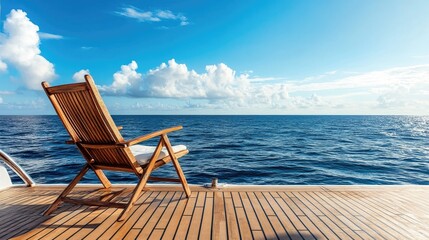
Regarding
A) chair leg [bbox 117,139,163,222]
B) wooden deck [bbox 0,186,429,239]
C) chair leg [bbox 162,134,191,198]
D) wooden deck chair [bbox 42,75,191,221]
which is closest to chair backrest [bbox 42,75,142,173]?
wooden deck chair [bbox 42,75,191,221]

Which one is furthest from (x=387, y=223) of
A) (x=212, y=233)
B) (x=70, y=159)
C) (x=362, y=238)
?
(x=70, y=159)

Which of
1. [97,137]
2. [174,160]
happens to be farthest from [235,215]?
[97,137]

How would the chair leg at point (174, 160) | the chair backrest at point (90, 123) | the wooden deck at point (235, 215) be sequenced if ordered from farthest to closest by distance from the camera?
the chair leg at point (174, 160) → the chair backrest at point (90, 123) → the wooden deck at point (235, 215)

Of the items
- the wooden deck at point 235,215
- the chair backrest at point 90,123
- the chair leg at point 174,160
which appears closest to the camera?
the wooden deck at point 235,215

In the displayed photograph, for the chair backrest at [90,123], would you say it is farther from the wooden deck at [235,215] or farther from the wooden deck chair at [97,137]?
the wooden deck at [235,215]

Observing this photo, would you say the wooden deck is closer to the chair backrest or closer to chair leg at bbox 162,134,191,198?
chair leg at bbox 162,134,191,198

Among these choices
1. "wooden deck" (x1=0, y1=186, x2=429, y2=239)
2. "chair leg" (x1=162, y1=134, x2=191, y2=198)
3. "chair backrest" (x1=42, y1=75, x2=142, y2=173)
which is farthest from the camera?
"chair leg" (x1=162, y1=134, x2=191, y2=198)

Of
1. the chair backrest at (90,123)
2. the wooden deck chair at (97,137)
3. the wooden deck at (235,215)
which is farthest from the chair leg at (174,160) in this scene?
the chair backrest at (90,123)

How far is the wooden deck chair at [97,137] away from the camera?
219cm

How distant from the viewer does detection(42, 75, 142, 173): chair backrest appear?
2.17 metres

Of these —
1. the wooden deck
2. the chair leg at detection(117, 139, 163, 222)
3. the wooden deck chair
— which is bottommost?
the wooden deck

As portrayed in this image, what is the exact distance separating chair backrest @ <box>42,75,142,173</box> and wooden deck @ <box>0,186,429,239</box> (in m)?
0.52

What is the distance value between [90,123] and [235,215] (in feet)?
5.38

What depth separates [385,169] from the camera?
11516 millimetres
